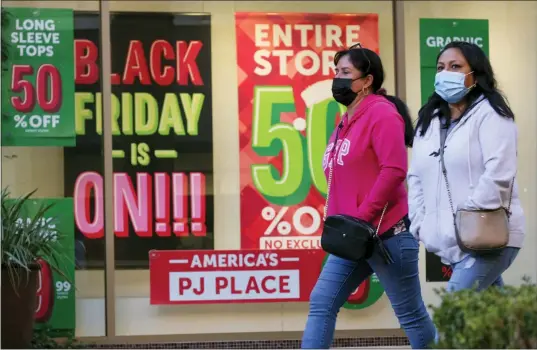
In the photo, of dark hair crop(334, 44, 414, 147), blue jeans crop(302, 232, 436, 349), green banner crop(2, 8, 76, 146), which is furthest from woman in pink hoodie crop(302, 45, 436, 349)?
green banner crop(2, 8, 76, 146)

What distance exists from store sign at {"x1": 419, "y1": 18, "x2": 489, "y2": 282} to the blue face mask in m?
3.24

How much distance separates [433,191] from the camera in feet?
17.3

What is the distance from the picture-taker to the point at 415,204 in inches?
213

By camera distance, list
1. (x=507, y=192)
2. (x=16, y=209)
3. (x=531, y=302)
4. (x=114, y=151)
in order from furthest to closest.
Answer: (x=114, y=151) < (x=16, y=209) < (x=507, y=192) < (x=531, y=302)

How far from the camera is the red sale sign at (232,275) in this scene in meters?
8.27

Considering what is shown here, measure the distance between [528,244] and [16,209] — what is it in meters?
4.00

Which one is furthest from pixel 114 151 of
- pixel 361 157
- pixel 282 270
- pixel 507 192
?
pixel 507 192

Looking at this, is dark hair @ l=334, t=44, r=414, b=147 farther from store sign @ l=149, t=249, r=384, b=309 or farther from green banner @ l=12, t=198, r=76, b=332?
green banner @ l=12, t=198, r=76, b=332

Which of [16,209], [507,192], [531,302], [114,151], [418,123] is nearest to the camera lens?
[531,302]

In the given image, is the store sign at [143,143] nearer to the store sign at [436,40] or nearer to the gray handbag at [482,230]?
the store sign at [436,40]

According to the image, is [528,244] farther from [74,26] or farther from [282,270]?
[74,26]

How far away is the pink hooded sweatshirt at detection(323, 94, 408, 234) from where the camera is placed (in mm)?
5465

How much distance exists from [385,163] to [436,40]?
3.40m

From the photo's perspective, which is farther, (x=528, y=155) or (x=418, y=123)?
(x=528, y=155)
